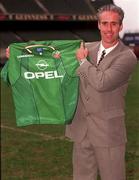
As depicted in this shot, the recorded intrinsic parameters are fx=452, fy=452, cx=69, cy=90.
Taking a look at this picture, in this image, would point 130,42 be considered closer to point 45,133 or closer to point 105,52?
point 45,133

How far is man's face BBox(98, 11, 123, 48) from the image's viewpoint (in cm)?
340

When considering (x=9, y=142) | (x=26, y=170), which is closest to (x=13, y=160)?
(x=26, y=170)

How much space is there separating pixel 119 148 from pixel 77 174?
18.3 inches

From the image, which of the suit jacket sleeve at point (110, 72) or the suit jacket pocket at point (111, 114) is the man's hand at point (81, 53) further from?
the suit jacket pocket at point (111, 114)

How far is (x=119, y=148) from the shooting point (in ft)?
11.8

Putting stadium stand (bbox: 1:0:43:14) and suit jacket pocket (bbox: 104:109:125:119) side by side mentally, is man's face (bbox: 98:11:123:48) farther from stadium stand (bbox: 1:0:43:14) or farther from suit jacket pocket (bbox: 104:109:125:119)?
stadium stand (bbox: 1:0:43:14)

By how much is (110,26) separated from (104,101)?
580 millimetres

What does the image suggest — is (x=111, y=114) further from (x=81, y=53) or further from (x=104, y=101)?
(x=81, y=53)

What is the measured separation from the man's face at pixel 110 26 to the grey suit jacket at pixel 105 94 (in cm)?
10

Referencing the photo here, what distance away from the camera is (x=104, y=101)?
3520mm

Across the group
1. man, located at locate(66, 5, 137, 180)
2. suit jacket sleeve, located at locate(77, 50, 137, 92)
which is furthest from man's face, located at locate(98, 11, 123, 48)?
suit jacket sleeve, located at locate(77, 50, 137, 92)

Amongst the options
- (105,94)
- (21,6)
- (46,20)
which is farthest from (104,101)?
(21,6)

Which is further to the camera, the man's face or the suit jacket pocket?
the suit jacket pocket

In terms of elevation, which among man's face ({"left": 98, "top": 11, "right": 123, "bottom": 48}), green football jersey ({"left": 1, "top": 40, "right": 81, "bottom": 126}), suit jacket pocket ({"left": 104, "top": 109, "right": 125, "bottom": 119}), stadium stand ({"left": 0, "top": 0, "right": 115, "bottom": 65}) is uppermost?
stadium stand ({"left": 0, "top": 0, "right": 115, "bottom": 65})
